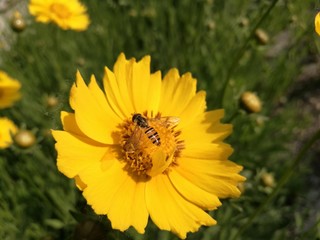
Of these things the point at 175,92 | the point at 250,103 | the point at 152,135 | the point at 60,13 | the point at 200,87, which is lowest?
the point at 152,135

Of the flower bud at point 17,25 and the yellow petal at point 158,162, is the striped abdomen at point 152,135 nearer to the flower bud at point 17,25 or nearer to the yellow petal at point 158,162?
the yellow petal at point 158,162

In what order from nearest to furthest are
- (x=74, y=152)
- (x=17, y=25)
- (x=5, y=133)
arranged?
(x=74, y=152) < (x=5, y=133) < (x=17, y=25)

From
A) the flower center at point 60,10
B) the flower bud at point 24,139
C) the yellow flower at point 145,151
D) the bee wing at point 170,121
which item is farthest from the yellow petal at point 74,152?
the flower center at point 60,10

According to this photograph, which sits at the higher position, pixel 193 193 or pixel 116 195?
pixel 193 193

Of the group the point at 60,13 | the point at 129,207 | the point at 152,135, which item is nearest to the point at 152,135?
the point at 152,135

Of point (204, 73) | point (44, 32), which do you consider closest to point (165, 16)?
point (204, 73)

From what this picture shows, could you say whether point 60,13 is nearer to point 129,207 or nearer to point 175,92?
point 175,92

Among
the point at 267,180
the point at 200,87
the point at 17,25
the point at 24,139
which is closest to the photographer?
the point at 24,139
